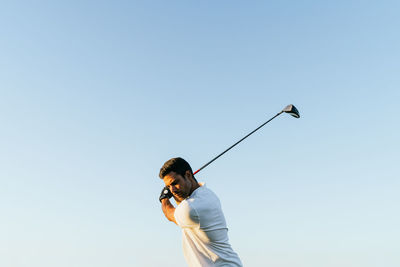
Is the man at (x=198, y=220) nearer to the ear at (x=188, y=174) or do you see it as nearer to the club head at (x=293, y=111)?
the ear at (x=188, y=174)

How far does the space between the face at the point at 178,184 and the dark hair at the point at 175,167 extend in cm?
5

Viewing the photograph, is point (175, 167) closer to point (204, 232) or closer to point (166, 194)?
point (166, 194)

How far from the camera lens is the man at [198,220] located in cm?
600

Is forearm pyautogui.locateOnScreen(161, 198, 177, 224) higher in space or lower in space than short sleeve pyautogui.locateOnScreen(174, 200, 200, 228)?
higher

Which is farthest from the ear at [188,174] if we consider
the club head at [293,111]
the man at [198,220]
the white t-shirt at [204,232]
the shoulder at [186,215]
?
the club head at [293,111]

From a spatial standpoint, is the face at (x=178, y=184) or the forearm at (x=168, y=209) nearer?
the face at (x=178, y=184)

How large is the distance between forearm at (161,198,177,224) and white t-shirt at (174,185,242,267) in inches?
13.8

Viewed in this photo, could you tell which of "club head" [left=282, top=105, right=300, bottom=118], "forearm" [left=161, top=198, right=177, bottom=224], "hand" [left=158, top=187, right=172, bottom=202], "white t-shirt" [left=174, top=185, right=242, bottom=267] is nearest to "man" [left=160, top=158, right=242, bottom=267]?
"white t-shirt" [left=174, top=185, right=242, bottom=267]

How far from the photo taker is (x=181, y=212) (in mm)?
6074

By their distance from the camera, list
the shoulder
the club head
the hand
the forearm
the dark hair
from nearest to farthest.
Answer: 1. the shoulder
2. the dark hair
3. the forearm
4. the hand
5. the club head

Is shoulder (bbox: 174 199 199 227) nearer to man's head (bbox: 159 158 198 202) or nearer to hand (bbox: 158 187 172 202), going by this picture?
man's head (bbox: 159 158 198 202)

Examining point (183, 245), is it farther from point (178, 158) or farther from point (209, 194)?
point (178, 158)

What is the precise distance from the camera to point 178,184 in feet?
20.5

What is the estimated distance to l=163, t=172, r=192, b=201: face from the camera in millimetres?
6207
